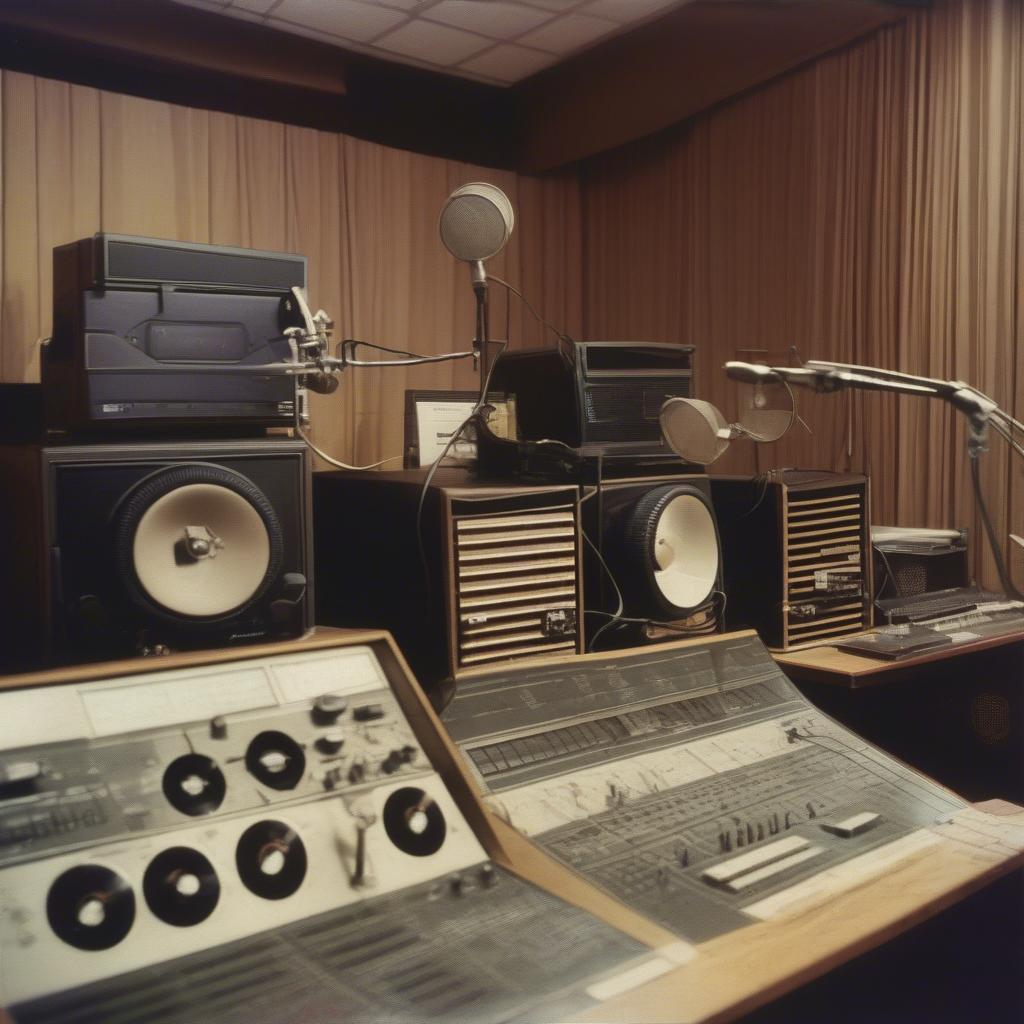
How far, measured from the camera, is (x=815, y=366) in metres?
1.20

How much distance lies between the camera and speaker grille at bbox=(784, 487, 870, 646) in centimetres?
225

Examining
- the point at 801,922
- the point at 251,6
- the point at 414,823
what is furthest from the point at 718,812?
the point at 251,6

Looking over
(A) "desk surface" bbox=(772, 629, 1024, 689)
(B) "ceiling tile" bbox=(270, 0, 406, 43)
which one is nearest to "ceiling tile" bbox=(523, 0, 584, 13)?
(B) "ceiling tile" bbox=(270, 0, 406, 43)

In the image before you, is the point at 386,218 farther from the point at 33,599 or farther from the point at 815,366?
the point at 815,366

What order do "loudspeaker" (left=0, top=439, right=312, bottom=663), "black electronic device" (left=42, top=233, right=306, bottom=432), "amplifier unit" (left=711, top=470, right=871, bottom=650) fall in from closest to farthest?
1. "loudspeaker" (left=0, top=439, right=312, bottom=663)
2. "black electronic device" (left=42, top=233, right=306, bottom=432)
3. "amplifier unit" (left=711, top=470, right=871, bottom=650)

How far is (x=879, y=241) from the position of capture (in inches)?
115

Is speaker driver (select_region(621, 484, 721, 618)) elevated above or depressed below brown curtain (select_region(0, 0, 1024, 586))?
below

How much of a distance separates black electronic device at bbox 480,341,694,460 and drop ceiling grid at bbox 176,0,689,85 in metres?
1.69

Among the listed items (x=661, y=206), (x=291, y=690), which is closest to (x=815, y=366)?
(x=291, y=690)

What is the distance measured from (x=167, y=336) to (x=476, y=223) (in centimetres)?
65

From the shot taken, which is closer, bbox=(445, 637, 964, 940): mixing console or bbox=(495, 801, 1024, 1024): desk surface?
bbox=(495, 801, 1024, 1024): desk surface

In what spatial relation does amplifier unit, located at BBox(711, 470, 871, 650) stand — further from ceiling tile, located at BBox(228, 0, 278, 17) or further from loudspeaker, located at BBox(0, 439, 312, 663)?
ceiling tile, located at BBox(228, 0, 278, 17)

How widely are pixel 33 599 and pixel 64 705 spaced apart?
29 cm

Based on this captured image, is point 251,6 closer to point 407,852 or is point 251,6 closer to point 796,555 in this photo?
point 796,555
